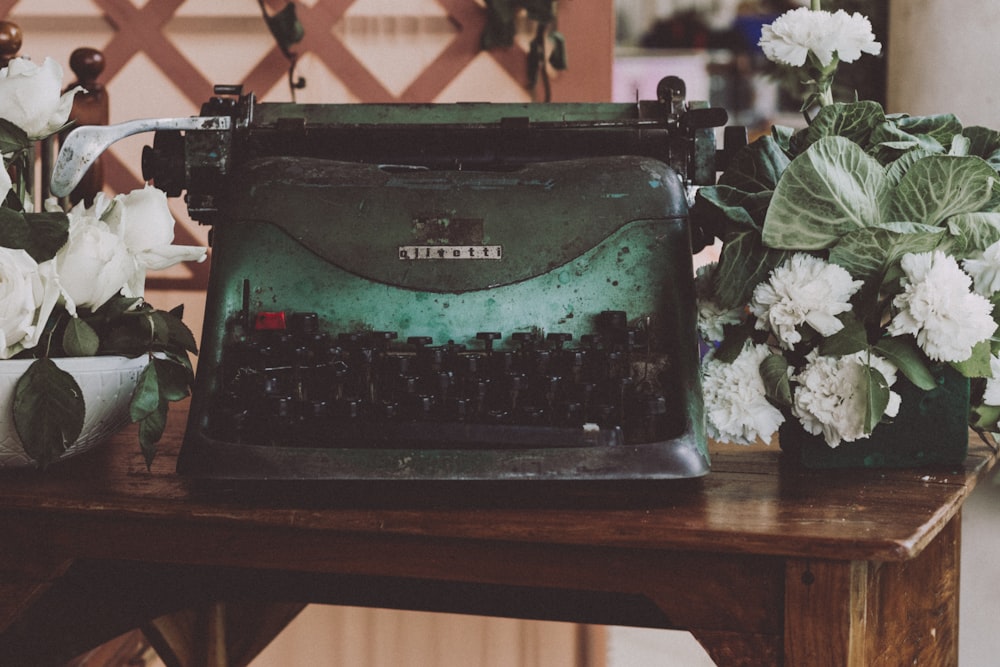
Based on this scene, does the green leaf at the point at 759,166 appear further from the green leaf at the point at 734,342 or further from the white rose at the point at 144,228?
the white rose at the point at 144,228

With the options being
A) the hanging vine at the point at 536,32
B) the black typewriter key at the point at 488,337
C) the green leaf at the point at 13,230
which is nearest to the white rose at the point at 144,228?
the green leaf at the point at 13,230

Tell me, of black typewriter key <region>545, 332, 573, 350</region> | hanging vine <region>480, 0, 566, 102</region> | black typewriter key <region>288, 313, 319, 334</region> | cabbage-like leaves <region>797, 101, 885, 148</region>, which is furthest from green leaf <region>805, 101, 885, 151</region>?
hanging vine <region>480, 0, 566, 102</region>

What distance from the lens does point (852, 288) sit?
92 cm

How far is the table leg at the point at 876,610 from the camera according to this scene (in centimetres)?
70

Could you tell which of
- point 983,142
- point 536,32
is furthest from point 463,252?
point 536,32

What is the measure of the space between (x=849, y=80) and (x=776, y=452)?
1.76 meters

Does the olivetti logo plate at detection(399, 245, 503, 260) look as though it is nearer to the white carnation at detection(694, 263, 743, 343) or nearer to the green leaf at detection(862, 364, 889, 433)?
the white carnation at detection(694, 263, 743, 343)

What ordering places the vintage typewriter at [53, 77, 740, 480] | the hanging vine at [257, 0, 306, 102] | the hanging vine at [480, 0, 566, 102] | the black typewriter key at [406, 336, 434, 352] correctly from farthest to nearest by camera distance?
the hanging vine at [257, 0, 306, 102] → the hanging vine at [480, 0, 566, 102] → the black typewriter key at [406, 336, 434, 352] → the vintage typewriter at [53, 77, 740, 480]

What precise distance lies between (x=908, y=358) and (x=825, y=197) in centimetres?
17

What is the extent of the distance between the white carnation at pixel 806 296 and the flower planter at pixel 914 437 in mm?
118

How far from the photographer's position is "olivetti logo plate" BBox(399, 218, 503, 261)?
38.2 inches

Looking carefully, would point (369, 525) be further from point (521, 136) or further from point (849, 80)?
point (849, 80)

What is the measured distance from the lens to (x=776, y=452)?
1083mm

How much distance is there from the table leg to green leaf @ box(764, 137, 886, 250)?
316mm
